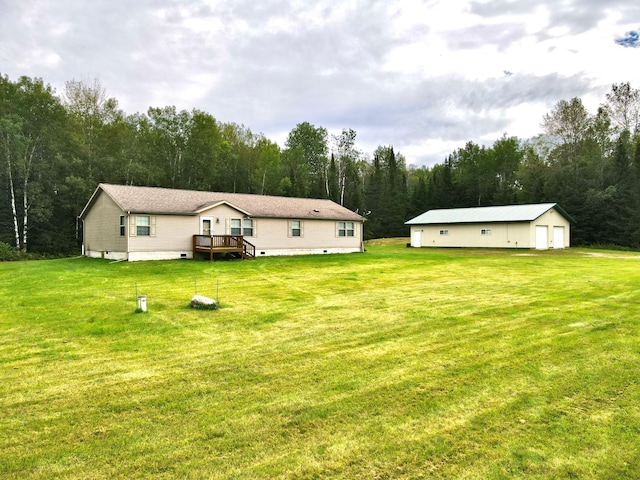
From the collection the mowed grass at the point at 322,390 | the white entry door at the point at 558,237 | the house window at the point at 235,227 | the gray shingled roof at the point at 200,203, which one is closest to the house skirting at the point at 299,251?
the house window at the point at 235,227

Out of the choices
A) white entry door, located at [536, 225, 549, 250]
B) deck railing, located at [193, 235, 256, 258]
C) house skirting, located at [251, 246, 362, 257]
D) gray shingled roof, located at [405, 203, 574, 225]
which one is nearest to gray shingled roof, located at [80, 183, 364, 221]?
deck railing, located at [193, 235, 256, 258]

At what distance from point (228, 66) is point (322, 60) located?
235 inches

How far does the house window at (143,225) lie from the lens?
62.8 feet

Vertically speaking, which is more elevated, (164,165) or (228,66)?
(228,66)

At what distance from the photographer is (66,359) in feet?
16.8

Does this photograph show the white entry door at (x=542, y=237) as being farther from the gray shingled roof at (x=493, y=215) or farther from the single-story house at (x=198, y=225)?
the single-story house at (x=198, y=225)

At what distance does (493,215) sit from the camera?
32125 millimetres

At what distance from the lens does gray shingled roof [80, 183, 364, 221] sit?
1984cm

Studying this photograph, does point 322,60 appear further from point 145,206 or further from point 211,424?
point 211,424

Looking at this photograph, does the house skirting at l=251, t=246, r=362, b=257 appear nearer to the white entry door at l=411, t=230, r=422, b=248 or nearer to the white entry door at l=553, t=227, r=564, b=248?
the white entry door at l=411, t=230, r=422, b=248

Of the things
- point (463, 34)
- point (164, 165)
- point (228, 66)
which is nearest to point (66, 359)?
point (463, 34)

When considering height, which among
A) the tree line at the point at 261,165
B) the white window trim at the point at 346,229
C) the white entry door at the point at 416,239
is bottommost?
the white entry door at the point at 416,239

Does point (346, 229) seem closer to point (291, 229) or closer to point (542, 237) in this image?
point (291, 229)

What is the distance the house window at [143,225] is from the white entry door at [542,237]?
27054 mm
